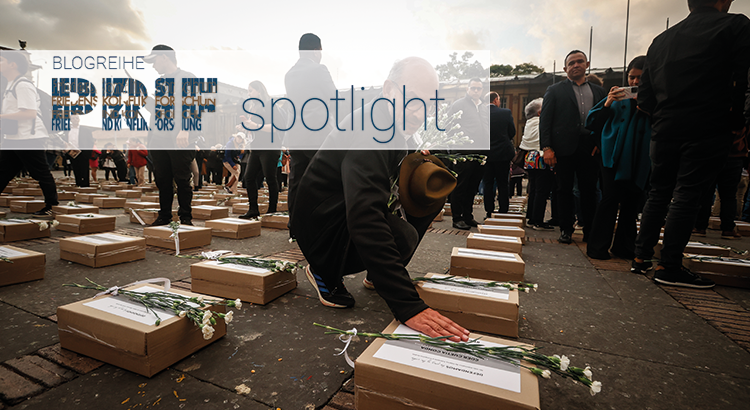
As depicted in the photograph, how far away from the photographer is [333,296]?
210 cm

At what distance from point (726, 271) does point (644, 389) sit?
7.29ft

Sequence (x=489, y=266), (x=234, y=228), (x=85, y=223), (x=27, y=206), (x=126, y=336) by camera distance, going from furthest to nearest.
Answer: (x=27, y=206) < (x=234, y=228) < (x=85, y=223) < (x=489, y=266) < (x=126, y=336)

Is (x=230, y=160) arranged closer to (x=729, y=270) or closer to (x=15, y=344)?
(x=15, y=344)

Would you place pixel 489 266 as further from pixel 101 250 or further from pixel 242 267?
pixel 101 250

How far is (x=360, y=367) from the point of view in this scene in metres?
1.08

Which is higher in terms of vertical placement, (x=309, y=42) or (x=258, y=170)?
(x=309, y=42)

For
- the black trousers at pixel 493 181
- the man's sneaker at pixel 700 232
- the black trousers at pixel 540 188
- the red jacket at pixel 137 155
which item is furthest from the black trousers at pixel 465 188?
the red jacket at pixel 137 155

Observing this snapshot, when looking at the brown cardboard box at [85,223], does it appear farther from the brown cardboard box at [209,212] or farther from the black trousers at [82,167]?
the black trousers at [82,167]

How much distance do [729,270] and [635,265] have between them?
593mm

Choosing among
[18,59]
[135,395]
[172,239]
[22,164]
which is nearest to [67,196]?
[22,164]

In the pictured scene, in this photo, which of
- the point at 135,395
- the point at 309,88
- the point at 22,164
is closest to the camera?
the point at 135,395

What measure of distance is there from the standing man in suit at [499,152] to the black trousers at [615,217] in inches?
72.2

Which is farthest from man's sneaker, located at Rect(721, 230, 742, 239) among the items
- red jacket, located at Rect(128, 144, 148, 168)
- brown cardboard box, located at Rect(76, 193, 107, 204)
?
red jacket, located at Rect(128, 144, 148, 168)

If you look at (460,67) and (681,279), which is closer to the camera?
(681,279)
